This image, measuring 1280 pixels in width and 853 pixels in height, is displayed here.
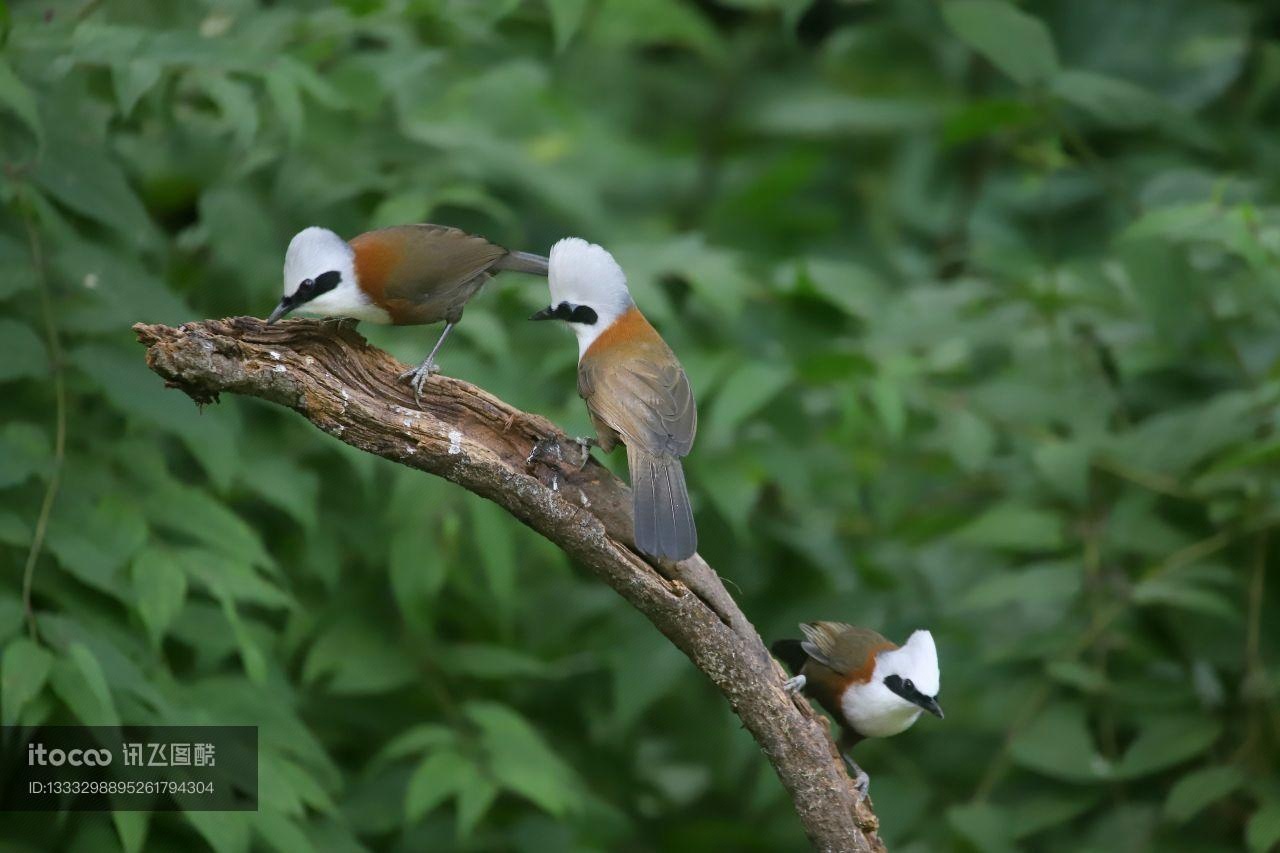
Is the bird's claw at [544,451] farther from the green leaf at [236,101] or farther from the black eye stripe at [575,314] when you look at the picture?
the green leaf at [236,101]

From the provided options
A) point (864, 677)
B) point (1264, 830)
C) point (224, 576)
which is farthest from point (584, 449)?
point (1264, 830)

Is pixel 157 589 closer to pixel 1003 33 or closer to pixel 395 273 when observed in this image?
pixel 395 273

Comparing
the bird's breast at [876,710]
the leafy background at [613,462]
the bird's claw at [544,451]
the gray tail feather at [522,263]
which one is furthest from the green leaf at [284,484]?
the bird's breast at [876,710]

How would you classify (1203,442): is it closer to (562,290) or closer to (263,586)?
(562,290)

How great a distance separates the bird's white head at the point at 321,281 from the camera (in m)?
2.94

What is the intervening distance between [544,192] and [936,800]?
269 cm

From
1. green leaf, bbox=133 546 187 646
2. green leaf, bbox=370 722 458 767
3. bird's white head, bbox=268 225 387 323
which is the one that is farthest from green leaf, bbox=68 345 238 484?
green leaf, bbox=370 722 458 767

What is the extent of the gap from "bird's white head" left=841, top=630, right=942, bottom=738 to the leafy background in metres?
1.21

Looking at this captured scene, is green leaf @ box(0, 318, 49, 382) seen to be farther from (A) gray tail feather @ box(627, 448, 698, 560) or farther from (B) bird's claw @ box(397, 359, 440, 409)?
(A) gray tail feather @ box(627, 448, 698, 560)

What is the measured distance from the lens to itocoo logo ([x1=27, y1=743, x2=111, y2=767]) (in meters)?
3.30

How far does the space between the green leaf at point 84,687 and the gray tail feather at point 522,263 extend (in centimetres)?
134

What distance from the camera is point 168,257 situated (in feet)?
13.9

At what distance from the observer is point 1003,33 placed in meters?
4.26

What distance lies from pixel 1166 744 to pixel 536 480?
2.63 m
